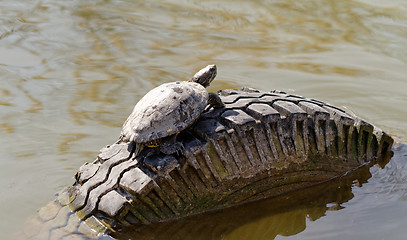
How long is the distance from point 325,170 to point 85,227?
65.4 inches

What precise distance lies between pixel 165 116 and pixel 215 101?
15.9 inches

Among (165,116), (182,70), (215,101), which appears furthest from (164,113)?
(182,70)

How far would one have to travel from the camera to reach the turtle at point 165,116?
2.97 metres

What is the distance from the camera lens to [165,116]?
3.03 m

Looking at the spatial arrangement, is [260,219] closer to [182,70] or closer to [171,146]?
[171,146]

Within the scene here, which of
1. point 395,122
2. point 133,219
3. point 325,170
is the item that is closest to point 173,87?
point 133,219

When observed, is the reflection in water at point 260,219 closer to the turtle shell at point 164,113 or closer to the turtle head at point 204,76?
the turtle shell at point 164,113

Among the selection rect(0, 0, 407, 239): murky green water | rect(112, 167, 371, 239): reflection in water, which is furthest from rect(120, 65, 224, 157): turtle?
rect(0, 0, 407, 239): murky green water

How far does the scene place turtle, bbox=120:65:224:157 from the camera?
297cm

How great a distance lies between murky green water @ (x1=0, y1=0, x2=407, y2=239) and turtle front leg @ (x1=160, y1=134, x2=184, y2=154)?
1.63 ft

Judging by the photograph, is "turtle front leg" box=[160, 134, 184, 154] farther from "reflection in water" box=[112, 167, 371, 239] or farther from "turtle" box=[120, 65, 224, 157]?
"reflection in water" box=[112, 167, 371, 239]

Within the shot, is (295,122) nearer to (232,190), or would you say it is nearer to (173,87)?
(232,190)

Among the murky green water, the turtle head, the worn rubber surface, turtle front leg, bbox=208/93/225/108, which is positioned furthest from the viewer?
the turtle head

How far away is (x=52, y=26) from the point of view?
7.48 m
